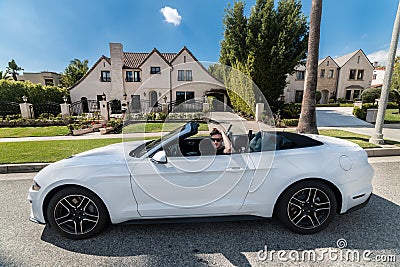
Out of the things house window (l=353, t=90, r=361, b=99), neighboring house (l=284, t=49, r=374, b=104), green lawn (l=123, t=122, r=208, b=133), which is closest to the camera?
green lawn (l=123, t=122, r=208, b=133)

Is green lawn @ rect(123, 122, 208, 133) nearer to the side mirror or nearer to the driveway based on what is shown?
the side mirror

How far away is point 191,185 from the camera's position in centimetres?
234

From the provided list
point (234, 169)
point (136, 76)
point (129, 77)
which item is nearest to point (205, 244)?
point (234, 169)

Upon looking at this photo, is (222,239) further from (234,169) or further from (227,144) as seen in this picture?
(227,144)

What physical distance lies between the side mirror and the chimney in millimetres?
23334

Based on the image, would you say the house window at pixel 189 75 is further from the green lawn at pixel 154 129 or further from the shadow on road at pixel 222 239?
the shadow on road at pixel 222 239

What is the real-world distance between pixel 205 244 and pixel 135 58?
26.4 meters

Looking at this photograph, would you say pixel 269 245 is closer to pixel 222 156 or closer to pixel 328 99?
pixel 222 156

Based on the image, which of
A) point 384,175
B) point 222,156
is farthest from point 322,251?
point 384,175

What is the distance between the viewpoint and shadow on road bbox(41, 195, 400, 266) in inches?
86.4

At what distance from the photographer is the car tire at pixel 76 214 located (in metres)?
2.36

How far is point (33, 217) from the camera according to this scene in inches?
95.8

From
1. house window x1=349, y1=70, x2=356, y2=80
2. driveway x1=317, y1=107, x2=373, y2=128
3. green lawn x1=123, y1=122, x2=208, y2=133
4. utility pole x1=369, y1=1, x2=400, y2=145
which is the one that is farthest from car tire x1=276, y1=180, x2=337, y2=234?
house window x1=349, y1=70, x2=356, y2=80

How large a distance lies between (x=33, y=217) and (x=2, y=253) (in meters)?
0.41
